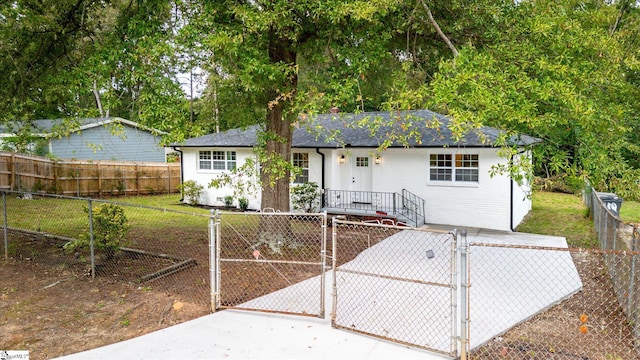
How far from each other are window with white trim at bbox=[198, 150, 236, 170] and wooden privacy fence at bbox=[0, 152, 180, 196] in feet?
17.6

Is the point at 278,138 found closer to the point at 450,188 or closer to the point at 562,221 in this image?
the point at 450,188

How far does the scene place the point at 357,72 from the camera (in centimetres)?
821

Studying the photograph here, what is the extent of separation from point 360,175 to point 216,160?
21.6ft

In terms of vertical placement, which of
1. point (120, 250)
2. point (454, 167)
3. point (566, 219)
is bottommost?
point (566, 219)

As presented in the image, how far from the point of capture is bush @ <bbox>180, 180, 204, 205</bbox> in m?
18.5

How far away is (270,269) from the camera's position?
8.55 meters

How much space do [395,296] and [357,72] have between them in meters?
4.24

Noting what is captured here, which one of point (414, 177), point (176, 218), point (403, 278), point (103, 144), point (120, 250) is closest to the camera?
point (403, 278)

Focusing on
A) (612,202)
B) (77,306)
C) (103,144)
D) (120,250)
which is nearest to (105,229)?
(120,250)

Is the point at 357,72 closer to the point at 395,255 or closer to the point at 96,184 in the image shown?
the point at 395,255

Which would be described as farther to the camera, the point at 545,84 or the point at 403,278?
the point at 545,84

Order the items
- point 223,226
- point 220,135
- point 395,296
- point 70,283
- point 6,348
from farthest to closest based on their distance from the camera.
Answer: point 220,135 < point 223,226 < point 70,283 < point 395,296 < point 6,348

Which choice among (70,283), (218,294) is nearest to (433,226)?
(218,294)

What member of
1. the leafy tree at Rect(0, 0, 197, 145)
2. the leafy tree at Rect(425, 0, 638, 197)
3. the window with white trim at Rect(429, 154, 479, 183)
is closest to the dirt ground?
the leafy tree at Rect(425, 0, 638, 197)
